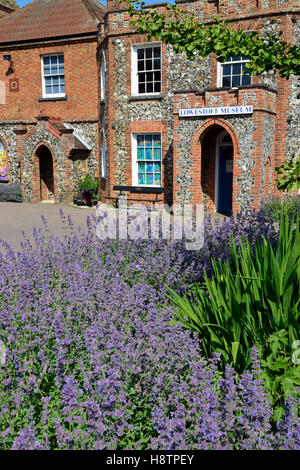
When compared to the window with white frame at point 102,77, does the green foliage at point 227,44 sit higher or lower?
lower

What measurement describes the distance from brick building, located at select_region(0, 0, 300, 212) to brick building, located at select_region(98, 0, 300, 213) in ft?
0.12

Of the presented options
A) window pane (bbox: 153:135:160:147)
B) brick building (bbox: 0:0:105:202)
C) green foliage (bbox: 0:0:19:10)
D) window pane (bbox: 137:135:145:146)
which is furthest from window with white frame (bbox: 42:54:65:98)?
green foliage (bbox: 0:0:19:10)

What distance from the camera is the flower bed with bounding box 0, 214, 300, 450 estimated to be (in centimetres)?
253

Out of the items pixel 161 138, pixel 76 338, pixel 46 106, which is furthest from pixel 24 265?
pixel 46 106

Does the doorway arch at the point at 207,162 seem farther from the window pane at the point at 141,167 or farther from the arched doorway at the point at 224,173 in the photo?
the window pane at the point at 141,167

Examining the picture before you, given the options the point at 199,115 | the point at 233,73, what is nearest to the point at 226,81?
the point at 233,73

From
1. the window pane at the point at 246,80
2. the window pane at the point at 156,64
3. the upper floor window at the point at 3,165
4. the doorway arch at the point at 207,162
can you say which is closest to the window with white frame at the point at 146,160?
the doorway arch at the point at 207,162

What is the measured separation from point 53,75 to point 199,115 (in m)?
9.15

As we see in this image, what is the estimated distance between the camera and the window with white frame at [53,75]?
21.5 m

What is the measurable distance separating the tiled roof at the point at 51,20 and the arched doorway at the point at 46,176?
527 cm

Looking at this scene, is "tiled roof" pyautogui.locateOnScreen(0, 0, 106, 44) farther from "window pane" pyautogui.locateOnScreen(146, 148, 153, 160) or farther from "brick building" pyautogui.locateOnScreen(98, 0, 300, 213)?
"window pane" pyautogui.locateOnScreen(146, 148, 153, 160)

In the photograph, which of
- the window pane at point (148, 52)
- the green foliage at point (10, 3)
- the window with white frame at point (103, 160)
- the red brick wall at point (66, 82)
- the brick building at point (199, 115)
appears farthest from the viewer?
the green foliage at point (10, 3)

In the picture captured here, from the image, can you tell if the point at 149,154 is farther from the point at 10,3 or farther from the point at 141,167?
the point at 10,3

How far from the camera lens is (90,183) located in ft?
69.1
